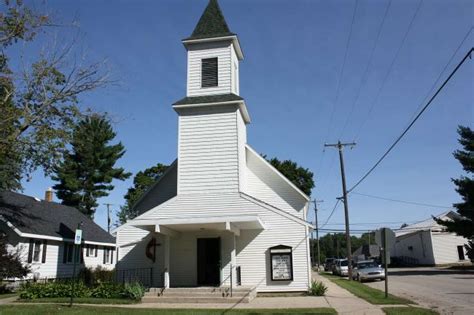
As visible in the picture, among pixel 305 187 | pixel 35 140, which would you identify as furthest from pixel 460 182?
pixel 35 140

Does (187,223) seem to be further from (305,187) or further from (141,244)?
(305,187)

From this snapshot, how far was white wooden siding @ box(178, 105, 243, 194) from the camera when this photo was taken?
20625mm

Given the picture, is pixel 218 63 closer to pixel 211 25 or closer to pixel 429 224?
pixel 211 25

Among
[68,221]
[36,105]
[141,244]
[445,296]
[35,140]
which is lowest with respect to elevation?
[445,296]

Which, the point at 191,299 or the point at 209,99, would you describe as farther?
the point at 209,99

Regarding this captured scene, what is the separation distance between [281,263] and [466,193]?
2565 cm

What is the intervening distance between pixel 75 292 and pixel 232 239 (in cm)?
731

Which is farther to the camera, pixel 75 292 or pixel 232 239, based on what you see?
pixel 232 239

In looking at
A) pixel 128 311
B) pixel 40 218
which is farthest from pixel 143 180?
pixel 128 311

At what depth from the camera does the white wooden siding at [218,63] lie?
2242 cm

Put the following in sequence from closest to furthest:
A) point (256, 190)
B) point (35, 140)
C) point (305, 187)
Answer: point (35, 140) < point (256, 190) < point (305, 187)

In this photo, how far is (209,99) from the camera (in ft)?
71.4

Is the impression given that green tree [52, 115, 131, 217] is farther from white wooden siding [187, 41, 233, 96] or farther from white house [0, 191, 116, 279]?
white wooden siding [187, 41, 233, 96]

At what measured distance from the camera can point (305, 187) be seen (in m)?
49.9
